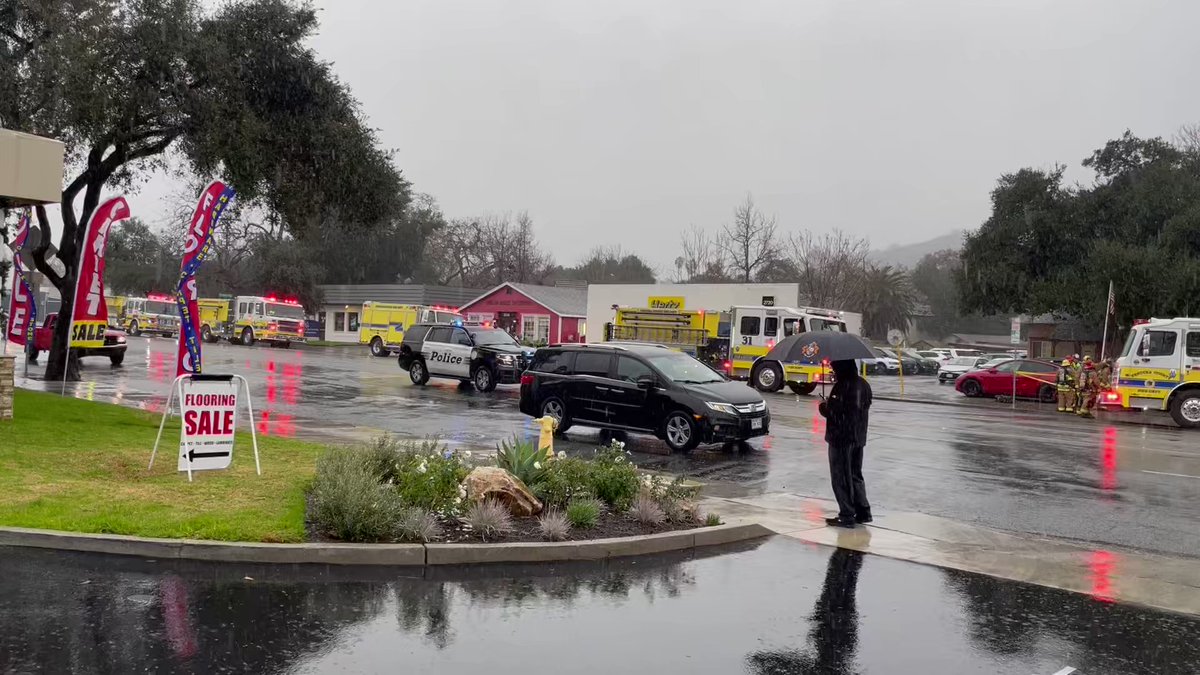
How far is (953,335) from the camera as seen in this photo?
100625 millimetres

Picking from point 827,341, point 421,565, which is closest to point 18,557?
point 421,565

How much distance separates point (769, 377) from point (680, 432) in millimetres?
15761

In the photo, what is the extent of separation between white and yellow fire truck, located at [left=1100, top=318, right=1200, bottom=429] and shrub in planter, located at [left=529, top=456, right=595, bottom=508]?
19154mm

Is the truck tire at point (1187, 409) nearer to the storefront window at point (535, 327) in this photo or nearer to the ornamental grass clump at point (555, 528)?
the ornamental grass clump at point (555, 528)

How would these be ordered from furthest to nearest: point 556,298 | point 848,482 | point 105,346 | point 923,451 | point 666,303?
point 556,298
point 666,303
point 105,346
point 923,451
point 848,482

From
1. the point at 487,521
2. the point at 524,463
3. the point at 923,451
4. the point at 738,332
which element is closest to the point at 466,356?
the point at 738,332

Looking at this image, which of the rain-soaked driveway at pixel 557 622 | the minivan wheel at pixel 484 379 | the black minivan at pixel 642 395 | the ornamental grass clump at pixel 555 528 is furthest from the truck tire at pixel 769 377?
the ornamental grass clump at pixel 555 528

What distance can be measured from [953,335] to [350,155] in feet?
304

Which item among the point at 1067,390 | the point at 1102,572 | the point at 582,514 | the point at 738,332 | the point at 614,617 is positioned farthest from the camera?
the point at 738,332

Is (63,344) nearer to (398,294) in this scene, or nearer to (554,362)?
(554,362)

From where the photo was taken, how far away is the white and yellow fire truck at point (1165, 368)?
73.5ft

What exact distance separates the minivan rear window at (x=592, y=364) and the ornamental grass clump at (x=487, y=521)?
26.2 feet

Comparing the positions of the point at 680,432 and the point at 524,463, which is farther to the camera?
the point at 680,432

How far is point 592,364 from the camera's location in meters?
16.0
